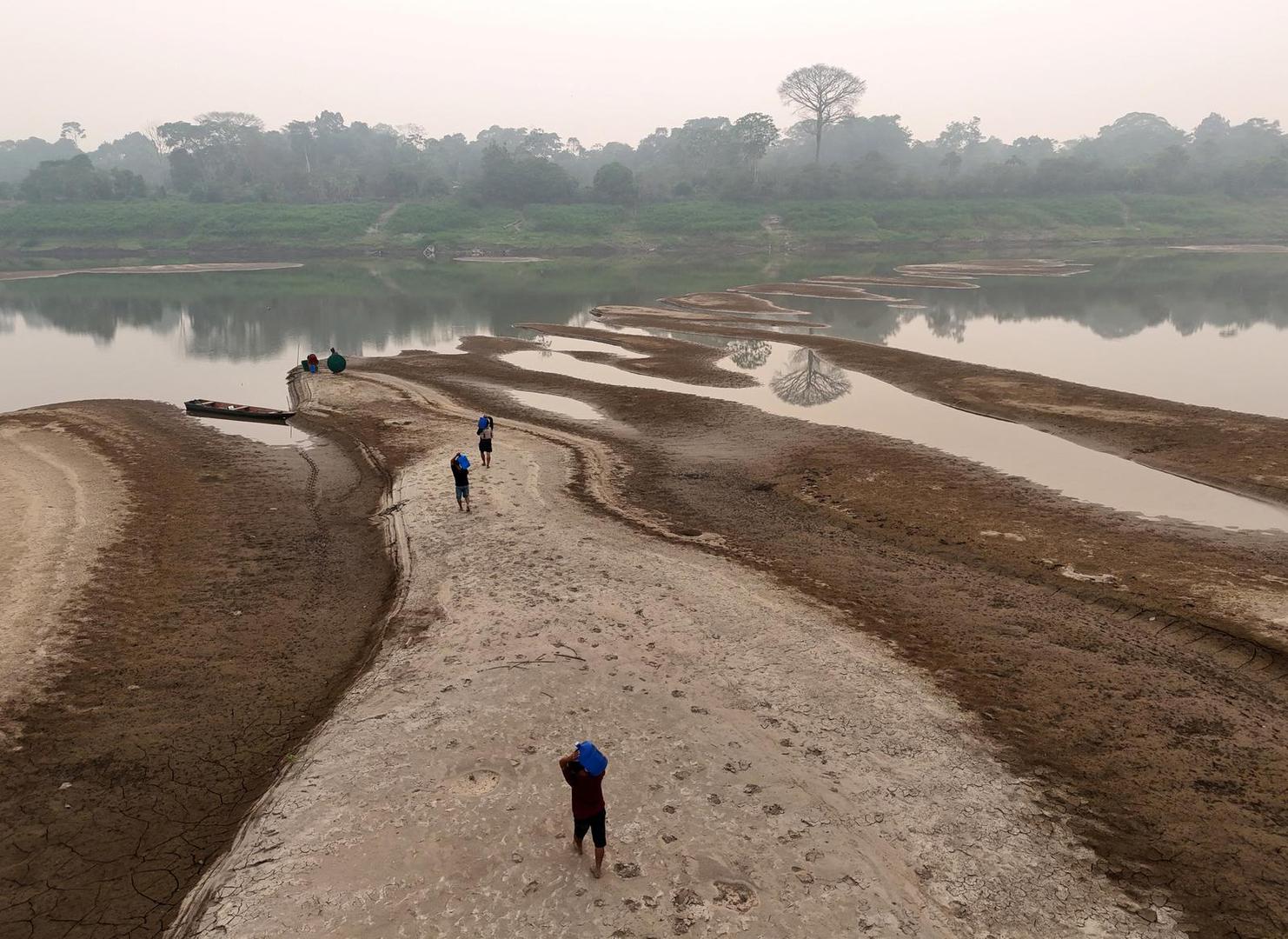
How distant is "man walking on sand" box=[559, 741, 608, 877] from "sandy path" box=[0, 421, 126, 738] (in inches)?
390

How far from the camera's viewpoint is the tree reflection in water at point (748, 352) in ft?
145

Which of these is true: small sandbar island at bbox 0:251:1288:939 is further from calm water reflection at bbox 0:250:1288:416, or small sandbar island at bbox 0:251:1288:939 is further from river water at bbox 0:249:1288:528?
calm water reflection at bbox 0:250:1288:416

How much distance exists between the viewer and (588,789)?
8.16 metres

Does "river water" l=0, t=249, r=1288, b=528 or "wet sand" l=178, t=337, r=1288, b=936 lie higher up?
"river water" l=0, t=249, r=1288, b=528

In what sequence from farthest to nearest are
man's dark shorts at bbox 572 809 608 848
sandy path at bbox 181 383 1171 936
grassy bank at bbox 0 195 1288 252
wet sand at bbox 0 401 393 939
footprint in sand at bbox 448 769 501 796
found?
grassy bank at bbox 0 195 1288 252 → footprint in sand at bbox 448 769 501 796 → wet sand at bbox 0 401 393 939 → man's dark shorts at bbox 572 809 608 848 → sandy path at bbox 181 383 1171 936

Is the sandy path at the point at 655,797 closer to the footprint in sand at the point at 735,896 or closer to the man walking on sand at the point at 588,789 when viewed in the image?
the footprint in sand at the point at 735,896

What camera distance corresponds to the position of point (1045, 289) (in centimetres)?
7325

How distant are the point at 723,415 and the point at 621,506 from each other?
11.9 meters

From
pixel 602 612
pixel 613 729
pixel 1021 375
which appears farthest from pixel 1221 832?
pixel 1021 375

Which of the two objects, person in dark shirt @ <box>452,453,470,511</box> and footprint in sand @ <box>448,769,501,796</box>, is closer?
footprint in sand @ <box>448,769,501,796</box>

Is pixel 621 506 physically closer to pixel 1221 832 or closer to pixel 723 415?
pixel 723 415

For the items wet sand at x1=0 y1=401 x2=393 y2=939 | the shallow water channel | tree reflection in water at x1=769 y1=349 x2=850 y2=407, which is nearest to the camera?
wet sand at x1=0 y1=401 x2=393 y2=939

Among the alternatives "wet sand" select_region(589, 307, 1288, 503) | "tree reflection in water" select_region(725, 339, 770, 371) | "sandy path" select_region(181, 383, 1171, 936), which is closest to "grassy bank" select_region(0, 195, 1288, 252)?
"tree reflection in water" select_region(725, 339, 770, 371)

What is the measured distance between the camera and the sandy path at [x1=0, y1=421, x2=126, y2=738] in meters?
13.8
